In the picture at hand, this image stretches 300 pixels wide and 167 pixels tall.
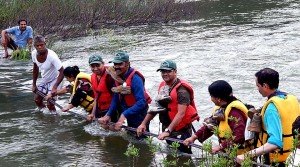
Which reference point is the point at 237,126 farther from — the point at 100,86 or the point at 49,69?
the point at 49,69

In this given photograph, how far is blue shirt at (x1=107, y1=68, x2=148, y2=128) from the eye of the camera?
6258mm

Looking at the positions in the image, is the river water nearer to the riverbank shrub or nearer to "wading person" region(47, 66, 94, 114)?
"wading person" region(47, 66, 94, 114)

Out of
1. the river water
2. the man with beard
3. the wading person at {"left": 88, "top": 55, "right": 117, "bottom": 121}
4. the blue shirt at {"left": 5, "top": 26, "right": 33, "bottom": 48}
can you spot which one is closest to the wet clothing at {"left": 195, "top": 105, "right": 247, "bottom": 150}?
the river water

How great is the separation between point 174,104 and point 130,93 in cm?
79

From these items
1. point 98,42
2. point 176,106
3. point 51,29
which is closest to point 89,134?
point 176,106

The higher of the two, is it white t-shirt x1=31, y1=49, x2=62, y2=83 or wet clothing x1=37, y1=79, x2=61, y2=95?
white t-shirt x1=31, y1=49, x2=62, y2=83

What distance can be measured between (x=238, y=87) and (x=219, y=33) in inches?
294

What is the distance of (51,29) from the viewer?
62.7 feet

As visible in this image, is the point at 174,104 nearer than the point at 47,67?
Yes

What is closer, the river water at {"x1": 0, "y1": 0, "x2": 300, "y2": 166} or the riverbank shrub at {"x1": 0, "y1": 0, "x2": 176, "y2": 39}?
the river water at {"x1": 0, "y1": 0, "x2": 300, "y2": 166}

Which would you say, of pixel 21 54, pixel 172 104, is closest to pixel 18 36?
pixel 21 54

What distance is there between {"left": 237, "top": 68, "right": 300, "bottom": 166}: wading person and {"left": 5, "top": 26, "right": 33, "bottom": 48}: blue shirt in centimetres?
1168

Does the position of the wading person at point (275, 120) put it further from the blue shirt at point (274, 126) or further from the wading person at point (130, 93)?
the wading person at point (130, 93)

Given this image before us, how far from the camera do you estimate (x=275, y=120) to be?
13.4ft
